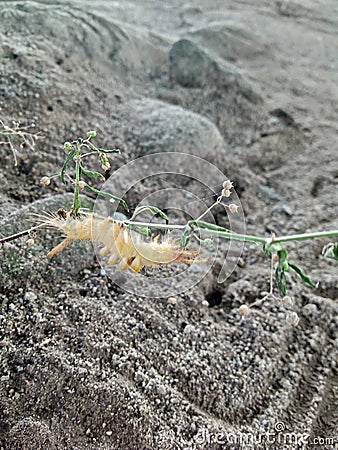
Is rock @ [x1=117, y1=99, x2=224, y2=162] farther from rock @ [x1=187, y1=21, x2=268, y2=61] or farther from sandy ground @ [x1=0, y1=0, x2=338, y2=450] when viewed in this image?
rock @ [x1=187, y1=21, x2=268, y2=61]

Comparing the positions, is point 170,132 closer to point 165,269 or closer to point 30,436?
point 165,269

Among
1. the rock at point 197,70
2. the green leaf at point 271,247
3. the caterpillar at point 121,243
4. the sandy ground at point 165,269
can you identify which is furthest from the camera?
the rock at point 197,70

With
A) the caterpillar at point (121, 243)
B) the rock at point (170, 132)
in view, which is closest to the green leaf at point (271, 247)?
the caterpillar at point (121, 243)

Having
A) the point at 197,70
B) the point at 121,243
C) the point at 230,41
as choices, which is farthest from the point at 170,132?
the point at 230,41

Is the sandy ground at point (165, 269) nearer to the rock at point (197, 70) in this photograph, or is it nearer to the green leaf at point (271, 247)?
the rock at point (197, 70)

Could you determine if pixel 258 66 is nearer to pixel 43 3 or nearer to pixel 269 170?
pixel 269 170

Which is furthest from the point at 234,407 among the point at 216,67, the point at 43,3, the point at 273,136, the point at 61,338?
the point at 43,3

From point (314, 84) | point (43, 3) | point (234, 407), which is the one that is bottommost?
point (234, 407)
